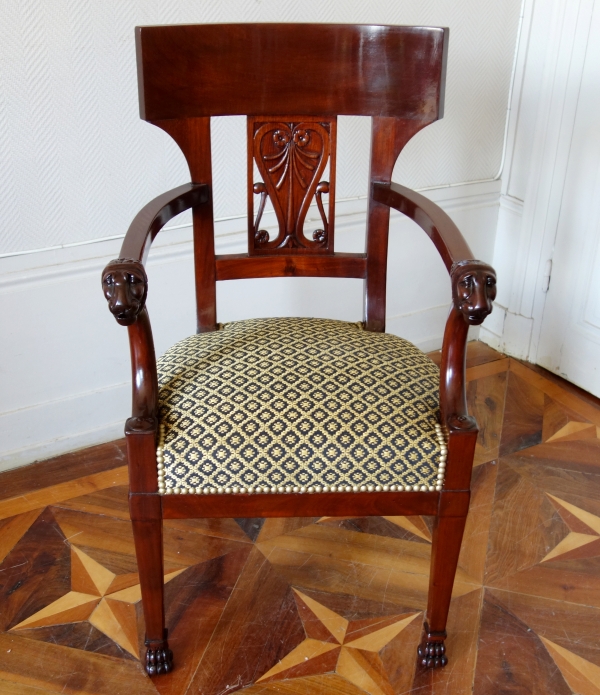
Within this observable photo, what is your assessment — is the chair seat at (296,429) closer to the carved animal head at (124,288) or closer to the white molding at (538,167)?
the carved animal head at (124,288)

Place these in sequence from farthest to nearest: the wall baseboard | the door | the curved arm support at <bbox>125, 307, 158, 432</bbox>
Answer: the door < the wall baseboard < the curved arm support at <bbox>125, 307, 158, 432</bbox>

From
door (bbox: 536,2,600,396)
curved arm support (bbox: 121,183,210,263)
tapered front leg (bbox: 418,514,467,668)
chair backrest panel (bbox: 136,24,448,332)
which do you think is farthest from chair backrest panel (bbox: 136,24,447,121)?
door (bbox: 536,2,600,396)

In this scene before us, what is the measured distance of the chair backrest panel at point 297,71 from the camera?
128 cm

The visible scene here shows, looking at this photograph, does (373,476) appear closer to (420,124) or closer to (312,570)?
(312,570)

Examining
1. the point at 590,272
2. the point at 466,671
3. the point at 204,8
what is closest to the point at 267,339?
the point at 466,671

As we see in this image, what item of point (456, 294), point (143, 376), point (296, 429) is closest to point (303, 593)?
point (296, 429)

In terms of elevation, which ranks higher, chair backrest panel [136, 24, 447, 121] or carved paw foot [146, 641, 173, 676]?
chair backrest panel [136, 24, 447, 121]

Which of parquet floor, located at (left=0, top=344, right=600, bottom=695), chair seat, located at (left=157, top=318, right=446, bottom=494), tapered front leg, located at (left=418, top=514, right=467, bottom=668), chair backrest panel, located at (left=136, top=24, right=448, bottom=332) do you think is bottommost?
parquet floor, located at (left=0, top=344, right=600, bottom=695)

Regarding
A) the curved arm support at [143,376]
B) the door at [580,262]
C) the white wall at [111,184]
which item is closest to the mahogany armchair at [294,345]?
the curved arm support at [143,376]

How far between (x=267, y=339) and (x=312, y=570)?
0.51 meters

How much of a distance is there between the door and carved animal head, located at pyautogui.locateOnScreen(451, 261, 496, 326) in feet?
3.82

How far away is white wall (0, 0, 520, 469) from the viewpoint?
5.21 ft

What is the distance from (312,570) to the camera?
152cm

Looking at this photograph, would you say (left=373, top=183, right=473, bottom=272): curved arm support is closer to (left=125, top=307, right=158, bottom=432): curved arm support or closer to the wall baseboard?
(left=125, top=307, right=158, bottom=432): curved arm support
